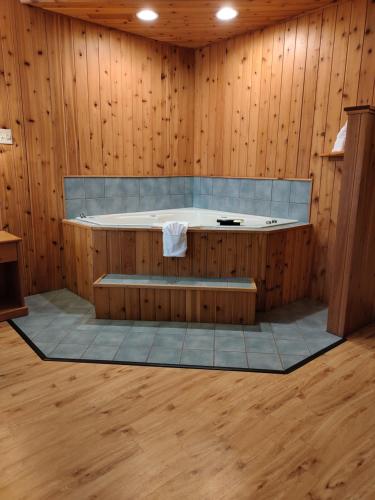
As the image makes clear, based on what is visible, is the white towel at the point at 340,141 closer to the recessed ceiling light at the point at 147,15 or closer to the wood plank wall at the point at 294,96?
the wood plank wall at the point at 294,96

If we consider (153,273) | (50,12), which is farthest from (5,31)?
(153,273)

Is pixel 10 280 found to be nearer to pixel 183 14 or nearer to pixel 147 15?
pixel 147 15

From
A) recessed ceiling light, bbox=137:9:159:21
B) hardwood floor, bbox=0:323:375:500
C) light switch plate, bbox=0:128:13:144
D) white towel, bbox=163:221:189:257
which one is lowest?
hardwood floor, bbox=0:323:375:500

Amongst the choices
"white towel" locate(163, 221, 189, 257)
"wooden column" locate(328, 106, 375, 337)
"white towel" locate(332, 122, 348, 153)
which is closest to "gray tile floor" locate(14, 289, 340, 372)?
"wooden column" locate(328, 106, 375, 337)

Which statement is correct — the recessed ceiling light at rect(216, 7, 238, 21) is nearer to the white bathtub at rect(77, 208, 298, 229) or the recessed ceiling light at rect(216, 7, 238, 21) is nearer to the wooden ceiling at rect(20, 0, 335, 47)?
the wooden ceiling at rect(20, 0, 335, 47)

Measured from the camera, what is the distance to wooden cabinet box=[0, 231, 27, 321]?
9.70ft

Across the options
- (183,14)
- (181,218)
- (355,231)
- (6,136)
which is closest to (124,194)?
(181,218)

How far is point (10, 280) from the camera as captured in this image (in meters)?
3.25

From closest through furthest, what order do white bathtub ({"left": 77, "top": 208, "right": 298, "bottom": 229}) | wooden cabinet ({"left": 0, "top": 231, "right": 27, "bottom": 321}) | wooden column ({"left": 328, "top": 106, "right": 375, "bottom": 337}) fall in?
wooden column ({"left": 328, "top": 106, "right": 375, "bottom": 337}), wooden cabinet ({"left": 0, "top": 231, "right": 27, "bottom": 321}), white bathtub ({"left": 77, "top": 208, "right": 298, "bottom": 229})

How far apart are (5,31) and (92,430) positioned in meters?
3.27

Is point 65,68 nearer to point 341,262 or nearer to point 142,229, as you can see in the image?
point 142,229

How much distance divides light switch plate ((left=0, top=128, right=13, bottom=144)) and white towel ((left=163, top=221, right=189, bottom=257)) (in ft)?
5.27

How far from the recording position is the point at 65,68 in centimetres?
359

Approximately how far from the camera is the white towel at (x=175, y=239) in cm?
307
